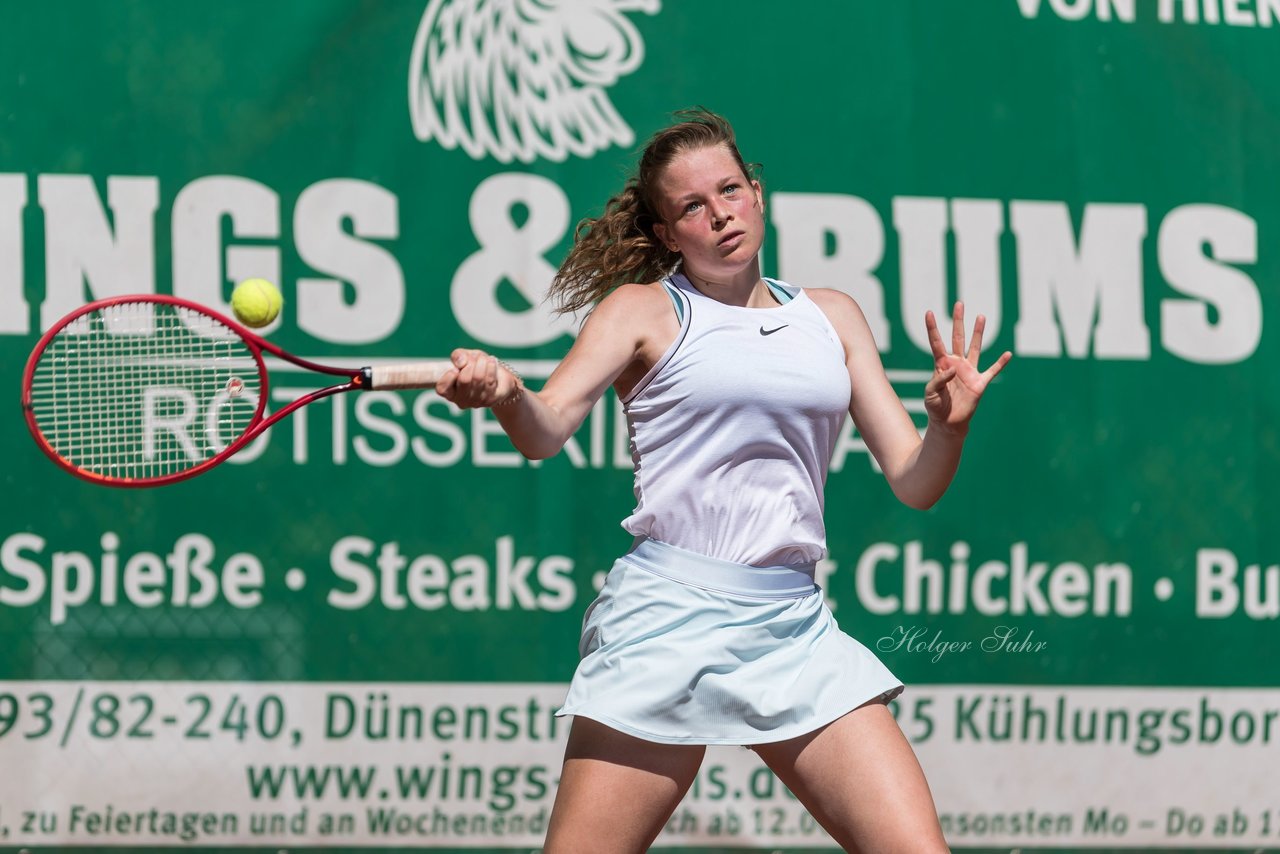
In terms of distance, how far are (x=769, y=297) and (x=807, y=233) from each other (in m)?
1.37

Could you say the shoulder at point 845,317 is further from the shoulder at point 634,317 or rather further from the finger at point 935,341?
the shoulder at point 634,317

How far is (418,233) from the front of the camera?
3826 millimetres

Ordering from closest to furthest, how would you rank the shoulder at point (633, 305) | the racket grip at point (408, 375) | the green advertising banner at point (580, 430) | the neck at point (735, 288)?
the racket grip at point (408, 375) < the shoulder at point (633, 305) < the neck at point (735, 288) < the green advertising banner at point (580, 430)

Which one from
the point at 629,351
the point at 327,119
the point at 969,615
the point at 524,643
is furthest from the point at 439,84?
the point at 969,615

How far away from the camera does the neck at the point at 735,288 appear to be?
255 cm

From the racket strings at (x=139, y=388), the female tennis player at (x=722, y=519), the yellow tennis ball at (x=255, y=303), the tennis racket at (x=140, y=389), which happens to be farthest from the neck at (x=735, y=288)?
the racket strings at (x=139, y=388)

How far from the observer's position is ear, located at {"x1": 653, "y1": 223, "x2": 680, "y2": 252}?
2613 mm

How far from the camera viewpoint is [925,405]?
2.42 metres

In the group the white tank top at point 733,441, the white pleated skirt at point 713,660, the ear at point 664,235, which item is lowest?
the white pleated skirt at point 713,660

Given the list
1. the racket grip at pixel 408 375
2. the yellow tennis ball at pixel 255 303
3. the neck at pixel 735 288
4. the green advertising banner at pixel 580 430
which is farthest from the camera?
the green advertising banner at pixel 580 430

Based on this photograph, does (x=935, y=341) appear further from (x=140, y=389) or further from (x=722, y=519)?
(x=140, y=389)

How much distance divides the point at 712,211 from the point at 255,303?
869 mm

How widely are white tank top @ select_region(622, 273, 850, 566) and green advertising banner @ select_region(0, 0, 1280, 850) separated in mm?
1455

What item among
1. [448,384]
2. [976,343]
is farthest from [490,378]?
[976,343]
